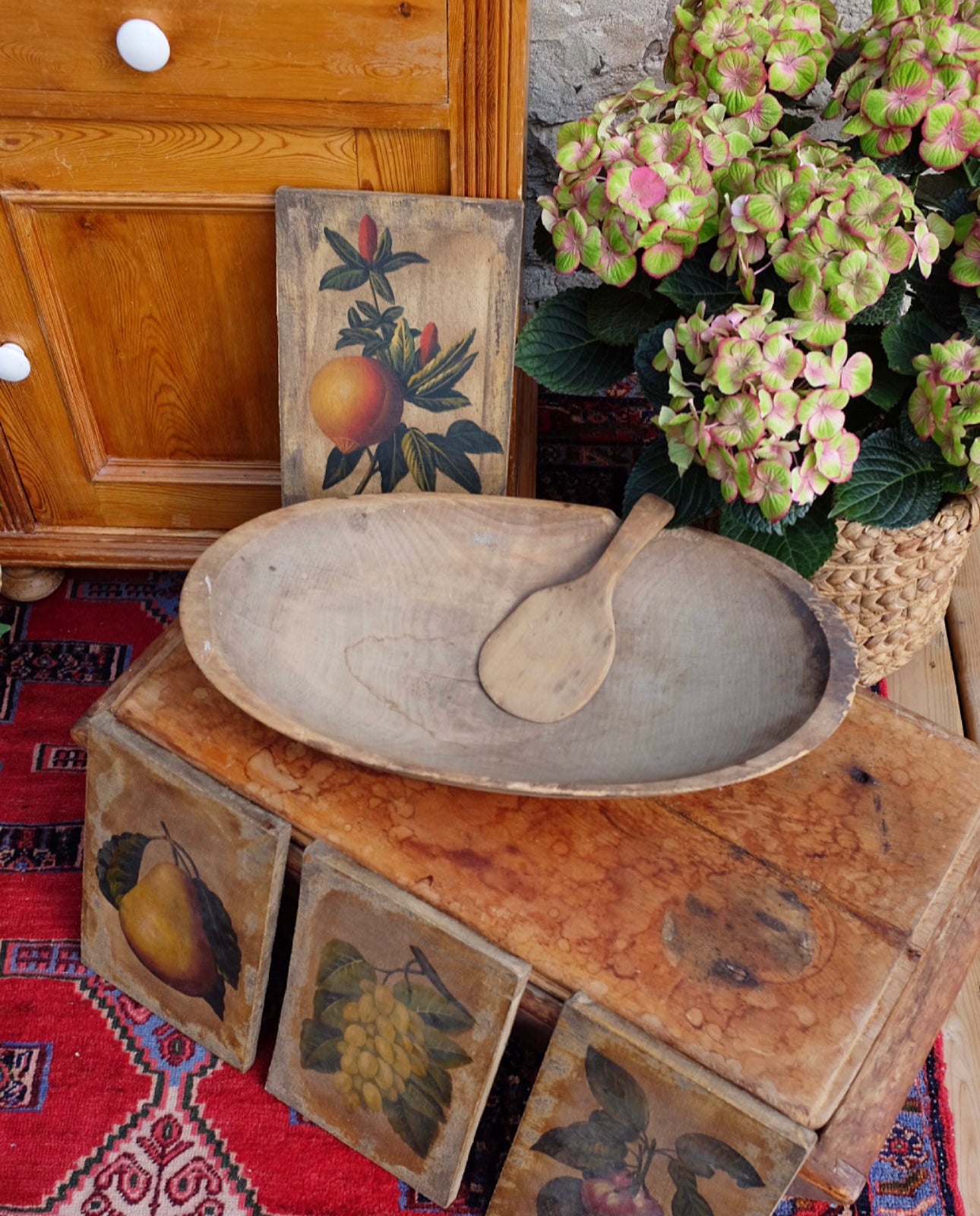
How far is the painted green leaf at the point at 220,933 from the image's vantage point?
0.93m

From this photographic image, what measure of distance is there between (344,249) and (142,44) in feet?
0.82

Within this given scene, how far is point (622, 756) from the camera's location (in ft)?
2.87

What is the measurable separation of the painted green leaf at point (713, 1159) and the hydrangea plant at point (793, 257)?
0.48 meters

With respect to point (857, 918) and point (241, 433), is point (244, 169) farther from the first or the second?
point (857, 918)

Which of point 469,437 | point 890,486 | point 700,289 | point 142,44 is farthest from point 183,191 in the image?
point 890,486

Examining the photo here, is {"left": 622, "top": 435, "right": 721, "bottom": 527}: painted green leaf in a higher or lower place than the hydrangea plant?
lower

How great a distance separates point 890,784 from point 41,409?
96 centimetres

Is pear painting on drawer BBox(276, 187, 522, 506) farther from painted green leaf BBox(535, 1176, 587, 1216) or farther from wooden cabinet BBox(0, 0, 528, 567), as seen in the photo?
painted green leaf BBox(535, 1176, 587, 1216)

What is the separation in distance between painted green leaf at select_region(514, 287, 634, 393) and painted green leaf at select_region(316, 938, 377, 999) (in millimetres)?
537

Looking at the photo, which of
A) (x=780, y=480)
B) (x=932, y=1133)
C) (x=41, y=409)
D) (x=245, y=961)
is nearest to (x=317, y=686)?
(x=245, y=961)

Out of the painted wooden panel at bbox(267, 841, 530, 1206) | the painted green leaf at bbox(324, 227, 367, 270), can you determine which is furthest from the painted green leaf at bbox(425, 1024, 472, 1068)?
the painted green leaf at bbox(324, 227, 367, 270)

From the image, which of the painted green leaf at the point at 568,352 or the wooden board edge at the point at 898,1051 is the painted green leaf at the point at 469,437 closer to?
the painted green leaf at the point at 568,352

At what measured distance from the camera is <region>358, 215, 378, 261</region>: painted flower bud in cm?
103

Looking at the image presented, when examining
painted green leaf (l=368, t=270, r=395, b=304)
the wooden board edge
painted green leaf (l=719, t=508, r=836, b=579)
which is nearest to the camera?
the wooden board edge
